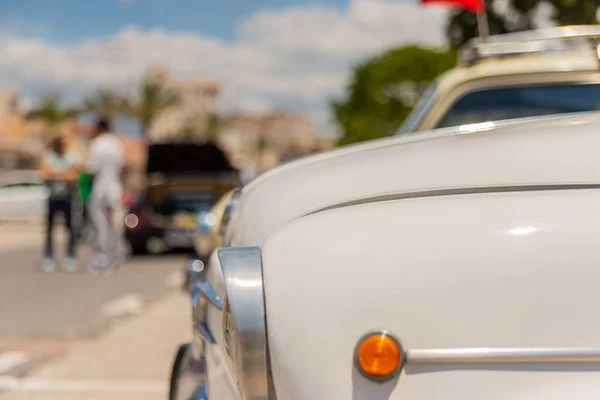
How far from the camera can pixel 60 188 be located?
1059cm

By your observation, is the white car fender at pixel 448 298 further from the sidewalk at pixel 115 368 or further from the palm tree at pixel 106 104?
the palm tree at pixel 106 104

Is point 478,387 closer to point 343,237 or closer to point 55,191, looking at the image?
point 343,237

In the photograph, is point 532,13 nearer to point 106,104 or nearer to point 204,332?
point 204,332

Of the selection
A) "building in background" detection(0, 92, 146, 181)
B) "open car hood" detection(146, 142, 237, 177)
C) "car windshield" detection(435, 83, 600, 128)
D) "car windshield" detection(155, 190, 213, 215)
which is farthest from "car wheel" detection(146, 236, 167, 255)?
"building in background" detection(0, 92, 146, 181)

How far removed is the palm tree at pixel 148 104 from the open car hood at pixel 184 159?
145 ft

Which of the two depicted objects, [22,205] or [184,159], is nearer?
[184,159]

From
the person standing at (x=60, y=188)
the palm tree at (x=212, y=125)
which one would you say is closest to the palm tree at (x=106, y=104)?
the palm tree at (x=212, y=125)

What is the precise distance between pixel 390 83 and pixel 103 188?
5628 centimetres

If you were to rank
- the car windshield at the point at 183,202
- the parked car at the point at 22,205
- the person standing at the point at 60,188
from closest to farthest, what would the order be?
the person standing at the point at 60,188 → the car windshield at the point at 183,202 → the parked car at the point at 22,205

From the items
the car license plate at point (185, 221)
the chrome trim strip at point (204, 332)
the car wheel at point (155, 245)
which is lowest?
the car wheel at point (155, 245)

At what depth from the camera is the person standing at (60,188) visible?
1054cm

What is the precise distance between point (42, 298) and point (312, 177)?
21.4 feet

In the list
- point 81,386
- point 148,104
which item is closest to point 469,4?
point 81,386

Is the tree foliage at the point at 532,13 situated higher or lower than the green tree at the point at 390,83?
higher
